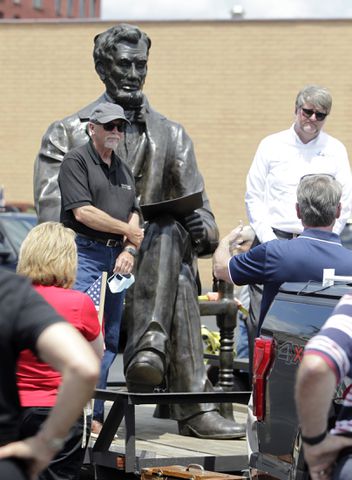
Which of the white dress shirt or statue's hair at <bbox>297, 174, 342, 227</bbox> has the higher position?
statue's hair at <bbox>297, 174, 342, 227</bbox>

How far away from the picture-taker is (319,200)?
16.6ft

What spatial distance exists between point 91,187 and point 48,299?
2476mm

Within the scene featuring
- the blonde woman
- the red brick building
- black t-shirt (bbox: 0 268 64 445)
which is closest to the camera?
black t-shirt (bbox: 0 268 64 445)

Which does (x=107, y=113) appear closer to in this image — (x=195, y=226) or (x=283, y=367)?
(x=195, y=226)

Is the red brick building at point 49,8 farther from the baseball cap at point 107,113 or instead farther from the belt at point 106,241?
the belt at point 106,241

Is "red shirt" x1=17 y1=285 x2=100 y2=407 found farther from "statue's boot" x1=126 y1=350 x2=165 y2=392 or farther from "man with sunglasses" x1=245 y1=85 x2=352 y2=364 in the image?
"man with sunglasses" x1=245 y1=85 x2=352 y2=364

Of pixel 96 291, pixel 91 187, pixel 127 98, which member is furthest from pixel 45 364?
pixel 127 98

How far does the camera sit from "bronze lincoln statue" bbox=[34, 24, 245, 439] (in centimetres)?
717

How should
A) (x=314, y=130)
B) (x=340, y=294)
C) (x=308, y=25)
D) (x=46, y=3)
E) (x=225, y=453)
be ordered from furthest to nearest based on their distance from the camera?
(x=46, y=3)
(x=308, y=25)
(x=314, y=130)
(x=225, y=453)
(x=340, y=294)

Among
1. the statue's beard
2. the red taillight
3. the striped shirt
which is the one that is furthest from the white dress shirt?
the striped shirt

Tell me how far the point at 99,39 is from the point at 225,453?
282cm

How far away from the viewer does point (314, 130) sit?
25.5ft

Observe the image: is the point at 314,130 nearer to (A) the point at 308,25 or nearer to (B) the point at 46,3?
(A) the point at 308,25

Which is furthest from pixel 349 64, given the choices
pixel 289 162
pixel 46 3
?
pixel 46 3
